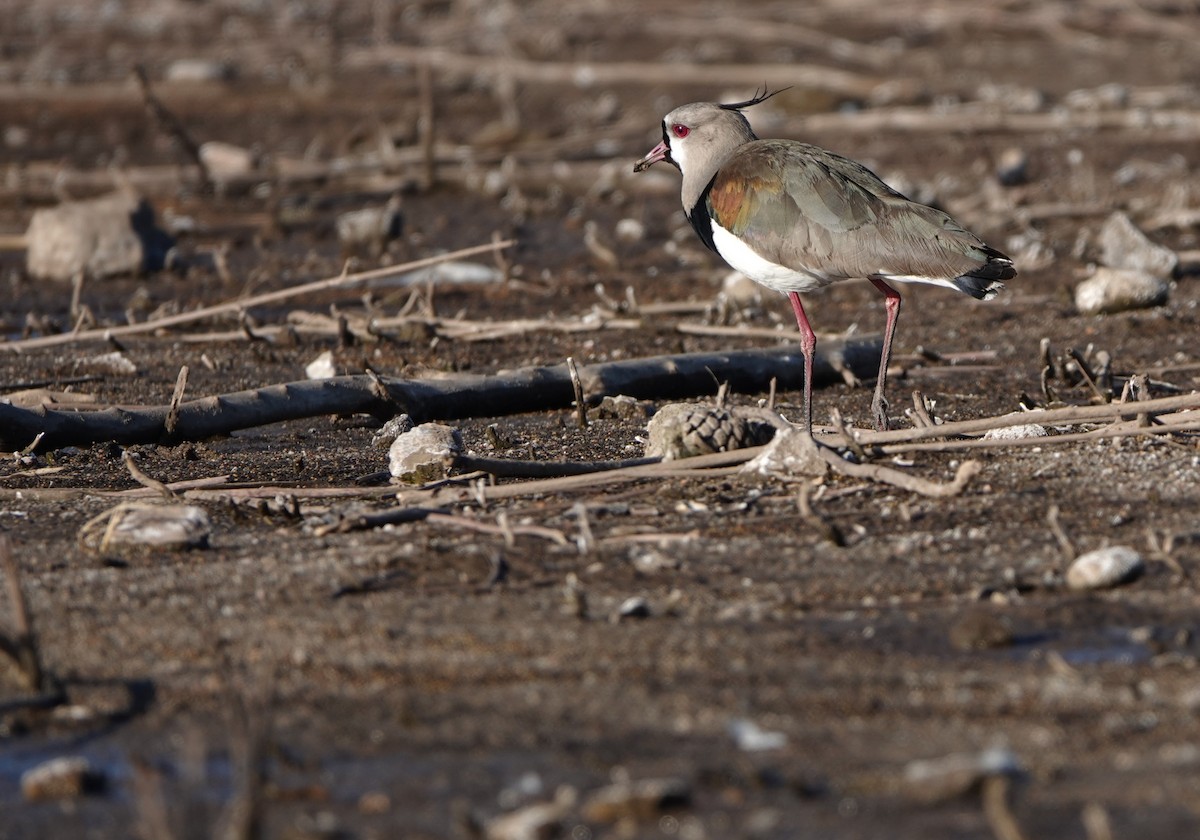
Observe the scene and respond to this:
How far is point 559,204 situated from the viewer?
10.7m

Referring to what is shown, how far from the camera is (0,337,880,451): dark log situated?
5125 millimetres

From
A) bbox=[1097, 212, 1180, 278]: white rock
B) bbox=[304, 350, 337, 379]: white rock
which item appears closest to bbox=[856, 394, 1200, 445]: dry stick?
bbox=[304, 350, 337, 379]: white rock

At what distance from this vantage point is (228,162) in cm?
1142

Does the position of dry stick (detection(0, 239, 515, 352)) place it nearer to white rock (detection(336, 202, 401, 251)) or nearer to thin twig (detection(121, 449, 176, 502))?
thin twig (detection(121, 449, 176, 502))

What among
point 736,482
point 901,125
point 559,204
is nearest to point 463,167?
point 559,204

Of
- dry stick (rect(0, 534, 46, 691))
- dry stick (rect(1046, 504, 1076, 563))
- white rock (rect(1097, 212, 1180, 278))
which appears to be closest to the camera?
dry stick (rect(0, 534, 46, 691))

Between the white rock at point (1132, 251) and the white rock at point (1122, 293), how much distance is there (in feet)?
2.04

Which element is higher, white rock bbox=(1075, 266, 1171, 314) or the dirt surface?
the dirt surface

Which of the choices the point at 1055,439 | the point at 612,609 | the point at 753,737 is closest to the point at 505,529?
the point at 612,609

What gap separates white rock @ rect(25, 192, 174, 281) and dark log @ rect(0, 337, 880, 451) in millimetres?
3727

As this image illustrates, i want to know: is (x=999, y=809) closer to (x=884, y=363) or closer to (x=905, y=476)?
(x=905, y=476)

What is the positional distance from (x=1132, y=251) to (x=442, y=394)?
4.14 metres

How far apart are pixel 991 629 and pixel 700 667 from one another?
0.60 m

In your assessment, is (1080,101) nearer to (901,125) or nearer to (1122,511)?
(901,125)
